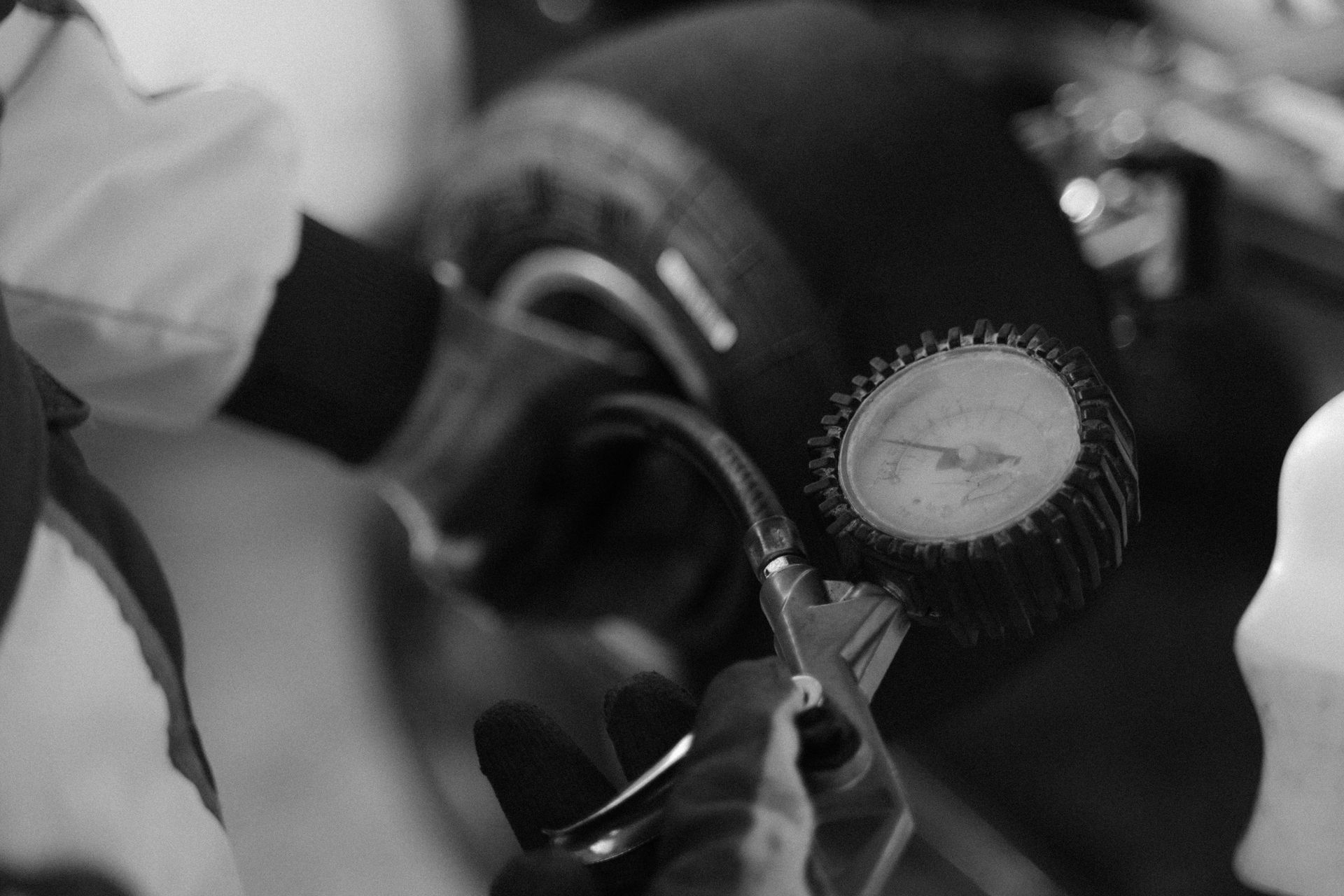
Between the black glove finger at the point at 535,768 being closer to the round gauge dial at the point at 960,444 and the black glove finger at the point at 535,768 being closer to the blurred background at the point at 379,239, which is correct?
the round gauge dial at the point at 960,444

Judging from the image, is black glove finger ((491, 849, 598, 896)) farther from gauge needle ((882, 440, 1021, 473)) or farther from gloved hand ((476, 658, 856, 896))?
gauge needle ((882, 440, 1021, 473))

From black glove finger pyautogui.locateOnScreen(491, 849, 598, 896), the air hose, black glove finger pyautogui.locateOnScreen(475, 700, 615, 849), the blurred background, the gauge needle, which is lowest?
the blurred background

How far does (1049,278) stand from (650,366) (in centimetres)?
22

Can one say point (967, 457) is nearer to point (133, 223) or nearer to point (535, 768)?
point (535, 768)

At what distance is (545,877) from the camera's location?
347 millimetres

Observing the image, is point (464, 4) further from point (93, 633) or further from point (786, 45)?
point (93, 633)

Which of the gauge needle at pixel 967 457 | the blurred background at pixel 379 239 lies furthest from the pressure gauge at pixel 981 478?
the blurred background at pixel 379 239

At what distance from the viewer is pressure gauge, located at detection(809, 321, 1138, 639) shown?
0.35m

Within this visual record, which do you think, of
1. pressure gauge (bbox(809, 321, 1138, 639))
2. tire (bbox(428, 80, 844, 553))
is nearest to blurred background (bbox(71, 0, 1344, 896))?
tire (bbox(428, 80, 844, 553))

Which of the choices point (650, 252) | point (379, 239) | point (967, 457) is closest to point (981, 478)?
point (967, 457)

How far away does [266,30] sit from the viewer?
1.02 meters

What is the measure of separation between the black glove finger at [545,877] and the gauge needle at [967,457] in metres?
0.15

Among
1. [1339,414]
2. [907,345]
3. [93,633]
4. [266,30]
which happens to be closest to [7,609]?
[93,633]

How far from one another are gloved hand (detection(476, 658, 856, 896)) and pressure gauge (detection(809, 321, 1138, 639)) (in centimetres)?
5
